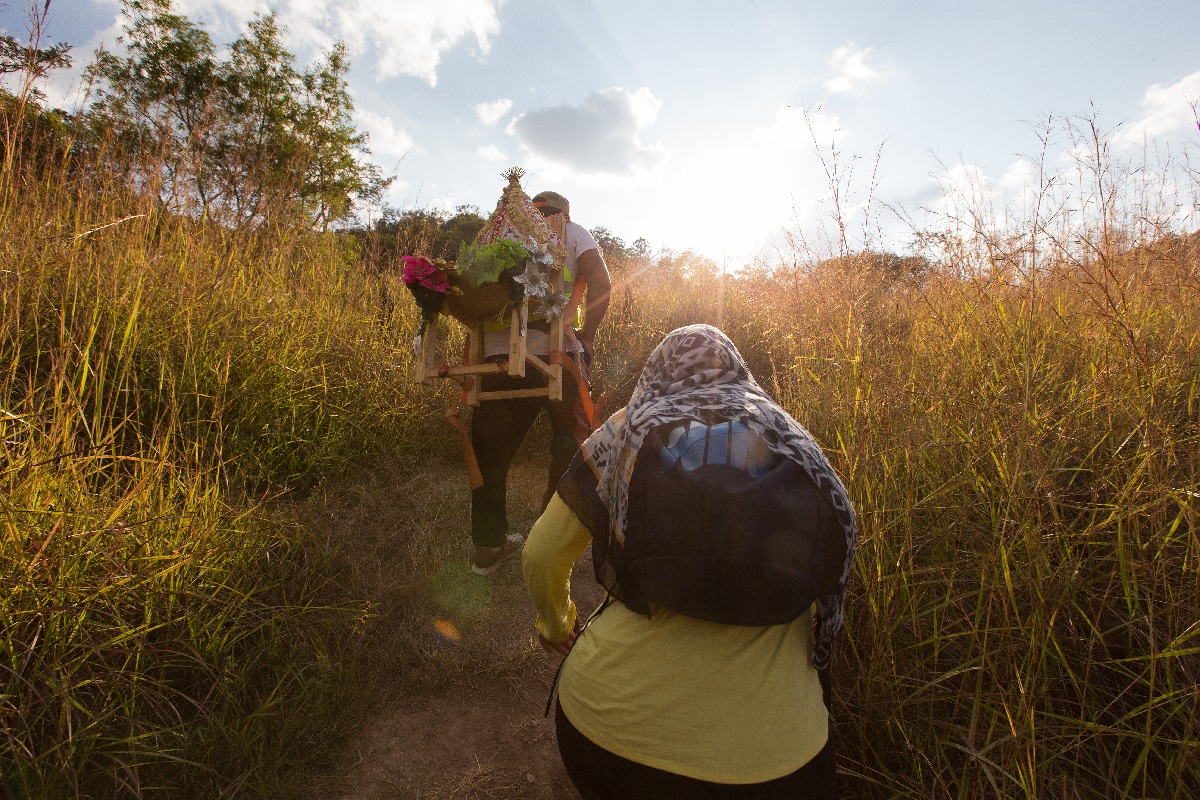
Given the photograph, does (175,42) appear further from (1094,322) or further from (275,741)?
(1094,322)

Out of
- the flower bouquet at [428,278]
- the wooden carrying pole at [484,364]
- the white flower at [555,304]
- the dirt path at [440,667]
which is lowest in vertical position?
the dirt path at [440,667]

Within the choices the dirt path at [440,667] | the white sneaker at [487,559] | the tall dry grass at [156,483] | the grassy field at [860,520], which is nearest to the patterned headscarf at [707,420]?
the grassy field at [860,520]

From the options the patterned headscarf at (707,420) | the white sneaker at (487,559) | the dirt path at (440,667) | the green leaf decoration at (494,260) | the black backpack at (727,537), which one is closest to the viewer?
the black backpack at (727,537)

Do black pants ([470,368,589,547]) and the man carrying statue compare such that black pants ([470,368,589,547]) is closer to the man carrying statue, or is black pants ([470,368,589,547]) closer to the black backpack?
the man carrying statue

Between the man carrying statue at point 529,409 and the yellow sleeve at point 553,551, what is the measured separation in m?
1.46

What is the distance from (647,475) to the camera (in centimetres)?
109

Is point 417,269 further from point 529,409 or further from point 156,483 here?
point 156,483

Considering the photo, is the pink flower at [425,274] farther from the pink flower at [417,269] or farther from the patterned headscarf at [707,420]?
the patterned headscarf at [707,420]

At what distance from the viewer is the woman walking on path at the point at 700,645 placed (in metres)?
1.03

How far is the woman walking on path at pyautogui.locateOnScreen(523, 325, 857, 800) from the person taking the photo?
103cm

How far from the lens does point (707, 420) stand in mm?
1137

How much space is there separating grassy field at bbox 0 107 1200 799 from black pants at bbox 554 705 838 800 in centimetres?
36

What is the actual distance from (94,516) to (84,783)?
0.72m

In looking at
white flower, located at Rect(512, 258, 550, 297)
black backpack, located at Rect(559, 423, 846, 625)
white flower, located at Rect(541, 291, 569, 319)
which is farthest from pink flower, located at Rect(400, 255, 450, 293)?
black backpack, located at Rect(559, 423, 846, 625)
